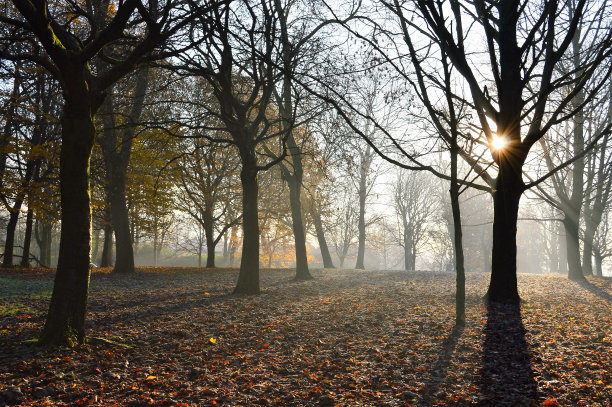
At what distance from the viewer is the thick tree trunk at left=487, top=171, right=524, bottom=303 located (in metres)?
8.81

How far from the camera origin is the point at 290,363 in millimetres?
5395

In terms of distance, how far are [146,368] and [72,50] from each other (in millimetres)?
4521

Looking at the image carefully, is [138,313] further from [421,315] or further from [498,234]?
[498,234]

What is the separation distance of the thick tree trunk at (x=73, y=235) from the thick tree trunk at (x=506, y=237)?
7.94 metres

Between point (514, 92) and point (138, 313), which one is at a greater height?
point (514, 92)

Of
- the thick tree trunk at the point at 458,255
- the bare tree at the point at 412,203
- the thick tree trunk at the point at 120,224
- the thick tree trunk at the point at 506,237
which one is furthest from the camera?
the bare tree at the point at 412,203

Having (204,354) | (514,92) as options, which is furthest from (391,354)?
(514,92)

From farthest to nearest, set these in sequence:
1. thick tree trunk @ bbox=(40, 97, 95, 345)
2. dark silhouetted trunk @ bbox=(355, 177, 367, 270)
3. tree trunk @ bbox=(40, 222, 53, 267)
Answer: dark silhouetted trunk @ bbox=(355, 177, 367, 270), tree trunk @ bbox=(40, 222, 53, 267), thick tree trunk @ bbox=(40, 97, 95, 345)

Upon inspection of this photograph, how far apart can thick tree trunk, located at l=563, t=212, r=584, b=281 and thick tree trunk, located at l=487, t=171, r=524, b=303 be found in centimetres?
992

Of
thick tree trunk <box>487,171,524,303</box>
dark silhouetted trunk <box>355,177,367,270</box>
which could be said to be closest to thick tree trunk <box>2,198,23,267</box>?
thick tree trunk <box>487,171,524,303</box>

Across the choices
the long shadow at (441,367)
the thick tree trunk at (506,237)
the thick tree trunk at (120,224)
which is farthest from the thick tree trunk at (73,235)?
the thick tree trunk at (120,224)

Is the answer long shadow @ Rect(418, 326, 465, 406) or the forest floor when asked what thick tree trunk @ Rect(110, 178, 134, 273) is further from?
long shadow @ Rect(418, 326, 465, 406)

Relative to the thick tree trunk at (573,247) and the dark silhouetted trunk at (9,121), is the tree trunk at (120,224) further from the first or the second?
the thick tree trunk at (573,247)

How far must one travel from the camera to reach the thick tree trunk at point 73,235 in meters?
5.44
